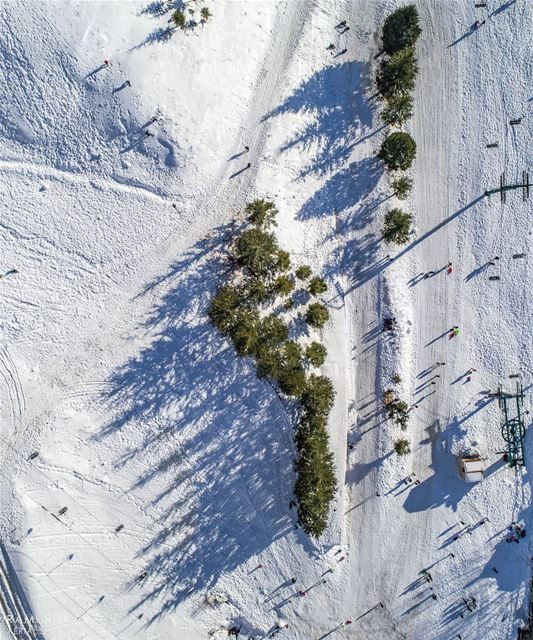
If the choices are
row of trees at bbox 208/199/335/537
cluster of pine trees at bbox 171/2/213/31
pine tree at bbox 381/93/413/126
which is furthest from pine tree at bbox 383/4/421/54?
row of trees at bbox 208/199/335/537

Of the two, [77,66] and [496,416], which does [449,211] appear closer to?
[496,416]

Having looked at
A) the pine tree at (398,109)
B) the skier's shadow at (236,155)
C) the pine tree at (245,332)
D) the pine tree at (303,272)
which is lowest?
the pine tree at (245,332)

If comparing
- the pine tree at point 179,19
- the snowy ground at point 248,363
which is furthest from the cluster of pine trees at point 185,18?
the snowy ground at point 248,363

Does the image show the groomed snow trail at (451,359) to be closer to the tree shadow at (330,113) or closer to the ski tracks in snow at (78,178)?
the tree shadow at (330,113)

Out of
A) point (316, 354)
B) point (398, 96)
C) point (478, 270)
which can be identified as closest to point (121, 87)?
point (398, 96)

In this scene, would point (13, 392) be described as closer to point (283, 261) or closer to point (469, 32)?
point (283, 261)
